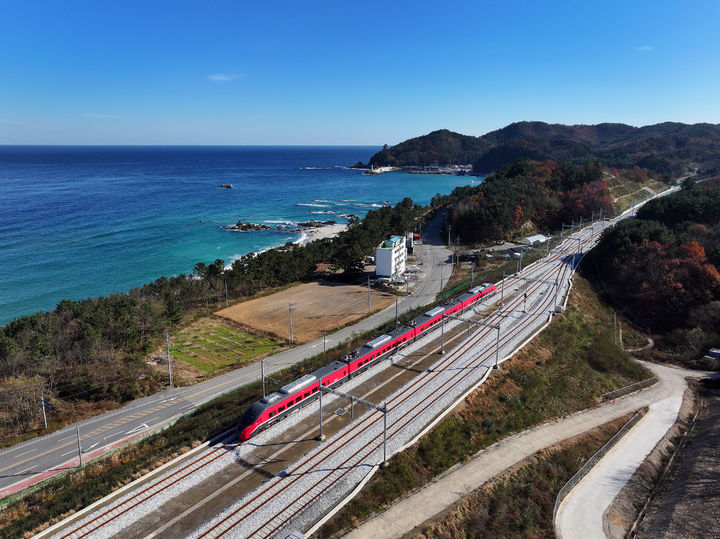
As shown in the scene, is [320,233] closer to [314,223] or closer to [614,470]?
[314,223]

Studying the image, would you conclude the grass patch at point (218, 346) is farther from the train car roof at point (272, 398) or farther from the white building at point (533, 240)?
the white building at point (533, 240)

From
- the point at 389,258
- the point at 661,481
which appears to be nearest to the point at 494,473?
the point at 661,481

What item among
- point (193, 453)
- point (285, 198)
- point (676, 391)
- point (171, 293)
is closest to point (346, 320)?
point (171, 293)

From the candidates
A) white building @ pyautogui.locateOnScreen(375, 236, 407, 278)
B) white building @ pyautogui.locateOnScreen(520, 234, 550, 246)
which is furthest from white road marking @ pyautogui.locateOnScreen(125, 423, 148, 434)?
white building @ pyautogui.locateOnScreen(520, 234, 550, 246)

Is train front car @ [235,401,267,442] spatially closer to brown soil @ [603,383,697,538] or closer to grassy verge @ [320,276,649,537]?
grassy verge @ [320,276,649,537]

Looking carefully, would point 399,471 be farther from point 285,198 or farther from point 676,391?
point 285,198

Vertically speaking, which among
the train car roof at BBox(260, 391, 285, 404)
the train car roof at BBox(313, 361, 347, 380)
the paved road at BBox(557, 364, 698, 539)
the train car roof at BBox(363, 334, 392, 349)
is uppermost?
the train car roof at BBox(363, 334, 392, 349)
